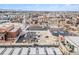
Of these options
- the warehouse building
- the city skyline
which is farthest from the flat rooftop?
the city skyline

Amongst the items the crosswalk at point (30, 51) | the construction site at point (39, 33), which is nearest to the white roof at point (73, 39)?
the construction site at point (39, 33)

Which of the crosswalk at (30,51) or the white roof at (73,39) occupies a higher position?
the white roof at (73,39)

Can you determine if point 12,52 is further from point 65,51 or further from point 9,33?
point 65,51

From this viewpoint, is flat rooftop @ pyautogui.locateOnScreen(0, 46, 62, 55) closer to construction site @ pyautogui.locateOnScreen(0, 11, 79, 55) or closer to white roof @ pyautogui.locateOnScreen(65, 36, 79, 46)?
construction site @ pyautogui.locateOnScreen(0, 11, 79, 55)

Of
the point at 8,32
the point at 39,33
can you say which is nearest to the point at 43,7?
the point at 39,33

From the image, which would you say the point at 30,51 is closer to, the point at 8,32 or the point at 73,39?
the point at 8,32

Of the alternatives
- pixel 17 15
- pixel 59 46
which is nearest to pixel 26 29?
pixel 17 15

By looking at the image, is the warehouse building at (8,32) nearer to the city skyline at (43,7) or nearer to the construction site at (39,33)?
the construction site at (39,33)

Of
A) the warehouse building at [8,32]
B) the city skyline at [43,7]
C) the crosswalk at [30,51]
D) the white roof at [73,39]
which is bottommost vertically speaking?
the crosswalk at [30,51]
